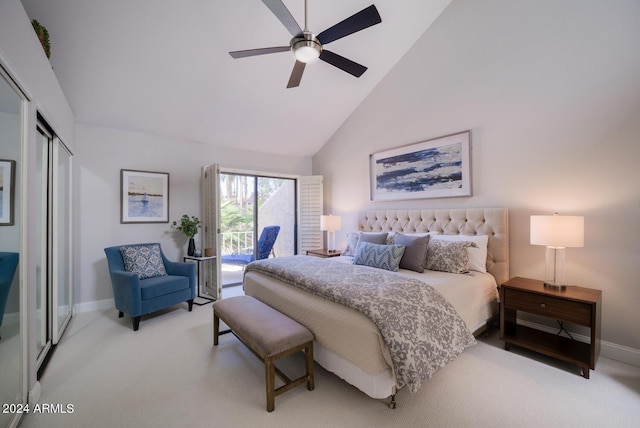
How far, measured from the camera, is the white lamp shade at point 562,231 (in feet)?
7.36

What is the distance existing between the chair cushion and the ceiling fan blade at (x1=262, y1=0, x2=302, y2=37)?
312 centimetres

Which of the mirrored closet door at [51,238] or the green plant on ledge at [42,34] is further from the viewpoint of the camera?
the mirrored closet door at [51,238]

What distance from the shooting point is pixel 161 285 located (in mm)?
3238

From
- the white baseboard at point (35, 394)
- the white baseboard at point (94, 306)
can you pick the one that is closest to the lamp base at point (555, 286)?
the white baseboard at point (35, 394)

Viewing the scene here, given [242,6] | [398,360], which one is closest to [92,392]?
[398,360]

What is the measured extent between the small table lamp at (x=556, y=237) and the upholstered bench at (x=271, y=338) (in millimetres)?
2215

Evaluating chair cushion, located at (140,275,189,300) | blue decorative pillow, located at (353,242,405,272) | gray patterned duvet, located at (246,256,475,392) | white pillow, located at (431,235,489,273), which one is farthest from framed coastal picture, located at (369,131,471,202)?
chair cushion, located at (140,275,189,300)

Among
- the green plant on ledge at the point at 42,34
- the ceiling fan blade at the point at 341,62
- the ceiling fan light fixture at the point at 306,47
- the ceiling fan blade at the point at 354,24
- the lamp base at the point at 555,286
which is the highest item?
the green plant on ledge at the point at 42,34

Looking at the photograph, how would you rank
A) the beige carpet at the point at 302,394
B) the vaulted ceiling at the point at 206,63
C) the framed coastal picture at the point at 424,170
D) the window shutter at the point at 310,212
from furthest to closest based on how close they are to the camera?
the window shutter at the point at 310,212 → the framed coastal picture at the point at 424,170 → the vaulted ceiling at the point at 206,63 → the beige carpet at the point at 302,394

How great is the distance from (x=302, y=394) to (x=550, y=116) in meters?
3.44

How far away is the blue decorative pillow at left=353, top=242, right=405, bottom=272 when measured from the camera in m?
2.88

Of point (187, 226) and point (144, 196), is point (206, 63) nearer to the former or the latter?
point (144, 196)

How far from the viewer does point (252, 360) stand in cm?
239

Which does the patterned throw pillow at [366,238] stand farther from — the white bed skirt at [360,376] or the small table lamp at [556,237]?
the white bed skirt at [360,376]
